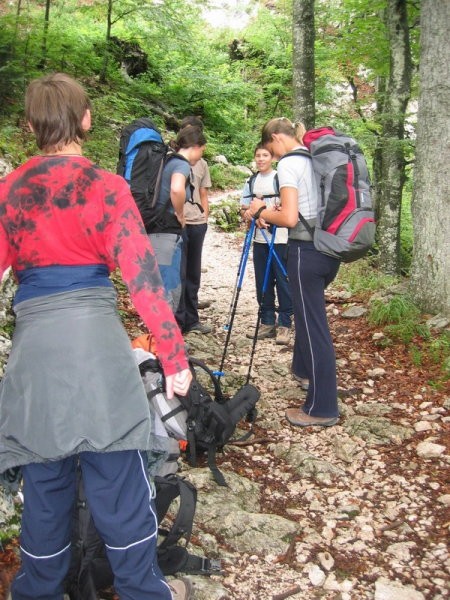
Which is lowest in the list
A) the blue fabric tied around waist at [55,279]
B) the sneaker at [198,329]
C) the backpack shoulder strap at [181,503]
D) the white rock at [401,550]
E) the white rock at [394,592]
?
the white rock at [394,592]

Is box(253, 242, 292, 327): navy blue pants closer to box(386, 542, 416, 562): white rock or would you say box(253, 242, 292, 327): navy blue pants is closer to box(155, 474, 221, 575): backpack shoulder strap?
box(386, 542, 416, 562): white rock

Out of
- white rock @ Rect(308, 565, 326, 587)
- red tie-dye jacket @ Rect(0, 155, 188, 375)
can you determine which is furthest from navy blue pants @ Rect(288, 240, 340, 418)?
red tie-dye jacket @ Rect(0, 155, 188, 375)

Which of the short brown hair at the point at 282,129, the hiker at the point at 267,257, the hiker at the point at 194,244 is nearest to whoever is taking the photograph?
the short brown hair at the point at 282,129

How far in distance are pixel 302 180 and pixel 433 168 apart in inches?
95.0

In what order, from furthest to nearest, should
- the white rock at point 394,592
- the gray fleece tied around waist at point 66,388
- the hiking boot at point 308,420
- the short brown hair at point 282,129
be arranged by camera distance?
the hiking boot at point 308,420
the short brown hair at point 282,129
the white rock at point 394,592
the gray fleece tied around waist at point 66,388

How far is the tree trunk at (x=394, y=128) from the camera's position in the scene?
305 inches

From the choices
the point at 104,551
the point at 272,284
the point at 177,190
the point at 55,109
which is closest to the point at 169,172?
the point at 177,190

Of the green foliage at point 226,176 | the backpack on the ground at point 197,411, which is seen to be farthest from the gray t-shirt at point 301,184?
the green foliage at point 226,176

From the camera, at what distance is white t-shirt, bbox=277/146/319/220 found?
3.96 meters

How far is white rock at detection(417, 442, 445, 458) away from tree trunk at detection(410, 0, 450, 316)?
7.04 ft

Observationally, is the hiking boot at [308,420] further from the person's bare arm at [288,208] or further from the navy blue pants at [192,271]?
the navy blue pants at [192,271]

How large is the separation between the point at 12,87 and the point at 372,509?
32.8ft

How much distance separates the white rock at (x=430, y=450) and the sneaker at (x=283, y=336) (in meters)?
2.33

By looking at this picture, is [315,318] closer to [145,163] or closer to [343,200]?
[343,200]
